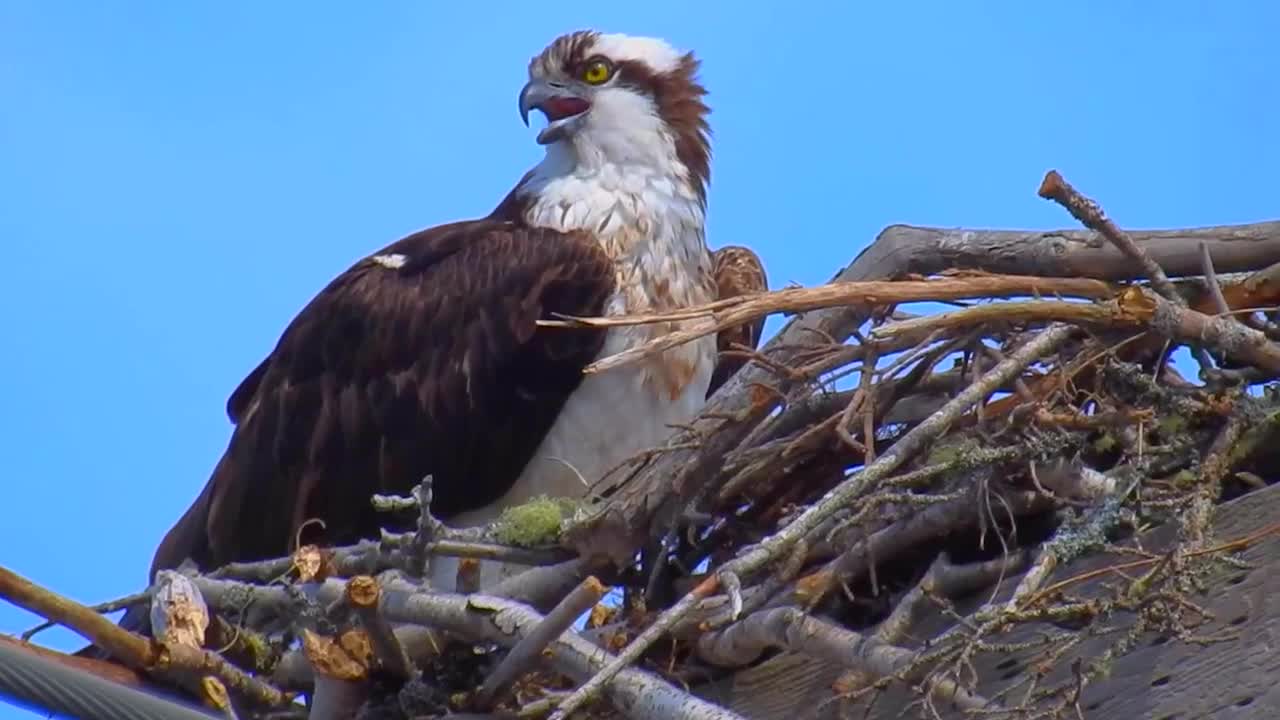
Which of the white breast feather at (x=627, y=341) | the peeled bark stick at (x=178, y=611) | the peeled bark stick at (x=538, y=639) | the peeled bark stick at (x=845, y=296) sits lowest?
the peeled bark stick at (x=538, y=639)

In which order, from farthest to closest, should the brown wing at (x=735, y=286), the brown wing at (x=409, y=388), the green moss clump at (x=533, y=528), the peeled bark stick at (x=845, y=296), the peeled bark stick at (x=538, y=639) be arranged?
the brown wing at (x=735, y=286) < the brown wing at (x=409, y=388) < the green moss clump at (x=533, y=528) < the peeled bark stick at (x=845, y=296) < the peeled bark stick at (x=538, y=639)

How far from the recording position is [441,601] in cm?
520

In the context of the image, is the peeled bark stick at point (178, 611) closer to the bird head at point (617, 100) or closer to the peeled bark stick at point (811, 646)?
the peeled bark stick at point (811, 646)

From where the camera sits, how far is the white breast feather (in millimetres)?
6855

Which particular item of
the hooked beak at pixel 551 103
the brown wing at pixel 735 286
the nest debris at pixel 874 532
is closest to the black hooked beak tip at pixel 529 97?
the hooked beak at pixel 551 103

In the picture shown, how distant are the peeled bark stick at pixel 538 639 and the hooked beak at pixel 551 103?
270cm

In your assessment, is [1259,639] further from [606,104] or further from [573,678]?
[606,104]

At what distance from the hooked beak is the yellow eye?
2.7 inches

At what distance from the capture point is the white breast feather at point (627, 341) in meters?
6.86

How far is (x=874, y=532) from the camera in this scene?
5410mm

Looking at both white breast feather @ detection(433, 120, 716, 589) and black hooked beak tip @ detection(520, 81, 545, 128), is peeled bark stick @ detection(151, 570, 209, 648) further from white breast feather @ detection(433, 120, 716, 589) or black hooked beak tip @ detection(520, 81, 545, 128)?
black hooked beak tip @ detection(520, 81, 545, 128)

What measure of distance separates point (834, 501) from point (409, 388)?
7.63ft

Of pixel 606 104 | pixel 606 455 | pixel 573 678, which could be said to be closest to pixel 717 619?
pixel 573 678

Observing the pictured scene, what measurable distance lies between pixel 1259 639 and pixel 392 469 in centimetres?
301
